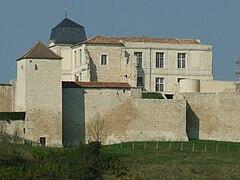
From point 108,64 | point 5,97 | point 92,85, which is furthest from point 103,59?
point 5,97

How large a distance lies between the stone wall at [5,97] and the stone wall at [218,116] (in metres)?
10.0

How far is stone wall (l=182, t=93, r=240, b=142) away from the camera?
66.7m

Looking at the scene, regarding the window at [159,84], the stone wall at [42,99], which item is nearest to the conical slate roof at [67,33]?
the window at [159,84]

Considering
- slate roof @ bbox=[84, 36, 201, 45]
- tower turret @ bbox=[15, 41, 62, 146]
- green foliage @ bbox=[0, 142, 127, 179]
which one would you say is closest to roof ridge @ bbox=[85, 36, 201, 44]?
slate roof @ bbox=[84, 36, 201, 45]

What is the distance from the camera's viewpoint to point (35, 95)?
204 ft

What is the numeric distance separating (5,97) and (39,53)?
4626 millimetres

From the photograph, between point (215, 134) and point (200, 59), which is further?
point (200, 59)

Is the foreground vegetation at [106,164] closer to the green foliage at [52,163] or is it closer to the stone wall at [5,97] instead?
the green foliage at [52,163]

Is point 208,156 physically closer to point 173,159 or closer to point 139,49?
point 173,159

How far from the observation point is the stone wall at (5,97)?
66.1 metres

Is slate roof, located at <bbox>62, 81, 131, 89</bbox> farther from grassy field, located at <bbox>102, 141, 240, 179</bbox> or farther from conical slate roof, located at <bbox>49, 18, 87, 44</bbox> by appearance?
conical slate roof, located at <bbox>49, 18, 87, 44</bbox>

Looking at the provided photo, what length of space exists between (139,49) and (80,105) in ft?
26.2

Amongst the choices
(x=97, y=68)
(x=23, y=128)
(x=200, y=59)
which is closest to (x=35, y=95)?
(x=23, y=128)

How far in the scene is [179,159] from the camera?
2245 inches
